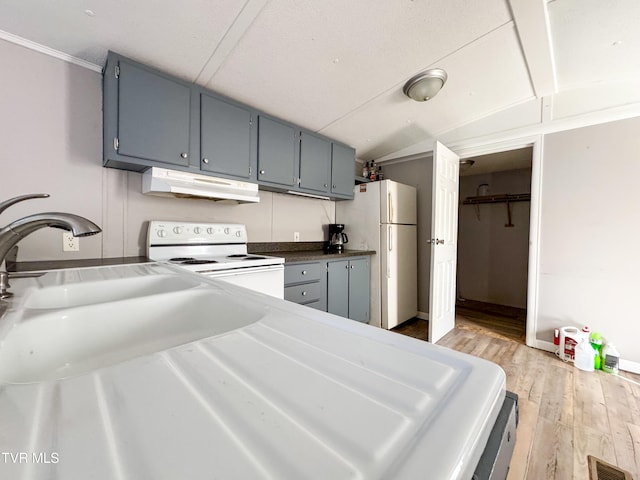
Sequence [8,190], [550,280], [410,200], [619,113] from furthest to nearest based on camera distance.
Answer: [410,200] → [550,280] → [619,113] → [8,190]

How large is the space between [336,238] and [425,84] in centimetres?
164

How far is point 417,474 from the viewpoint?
0.21m

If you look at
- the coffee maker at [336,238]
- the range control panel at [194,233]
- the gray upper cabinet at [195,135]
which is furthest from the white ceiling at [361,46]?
the coffee maker at [336,238]

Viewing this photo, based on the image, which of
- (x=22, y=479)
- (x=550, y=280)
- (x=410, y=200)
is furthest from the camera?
(x=410, y=200)

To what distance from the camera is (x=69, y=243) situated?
62.5 inches

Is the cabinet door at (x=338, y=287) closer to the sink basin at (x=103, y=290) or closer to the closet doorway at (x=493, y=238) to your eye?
the sink basin at (x=103, y=290)

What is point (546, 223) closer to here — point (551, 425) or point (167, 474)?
point (551, 425)

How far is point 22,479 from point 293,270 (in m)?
1.95

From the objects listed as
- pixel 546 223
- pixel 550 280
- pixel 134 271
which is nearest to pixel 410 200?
pixel 546 223

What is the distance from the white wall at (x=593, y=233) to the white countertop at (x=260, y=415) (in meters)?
→ 2.82

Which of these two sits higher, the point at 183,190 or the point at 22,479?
the point at 183,190

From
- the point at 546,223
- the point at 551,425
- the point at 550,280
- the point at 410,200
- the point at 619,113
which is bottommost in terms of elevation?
the point at 551,425

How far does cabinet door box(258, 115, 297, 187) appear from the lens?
7.14 feet

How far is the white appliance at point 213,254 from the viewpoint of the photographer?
1701 mm
